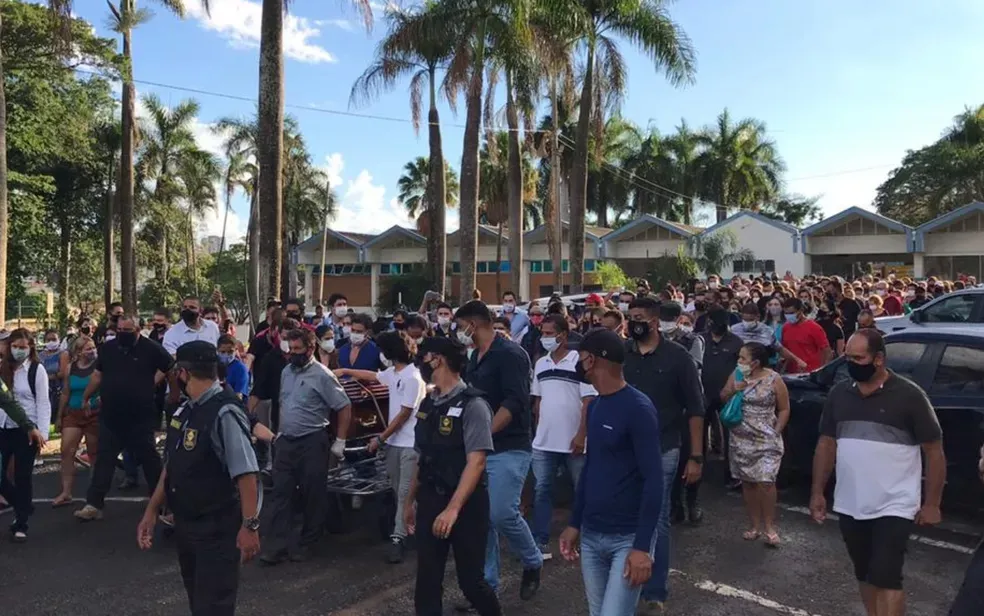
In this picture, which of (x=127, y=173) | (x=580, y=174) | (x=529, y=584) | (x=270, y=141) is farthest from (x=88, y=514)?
(x=127, y=173)

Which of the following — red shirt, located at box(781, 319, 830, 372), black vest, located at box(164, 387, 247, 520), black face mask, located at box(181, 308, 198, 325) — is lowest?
black vest, located at box(164, 387, 247, 520)

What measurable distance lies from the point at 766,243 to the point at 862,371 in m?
34.8

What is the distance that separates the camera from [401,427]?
6027 mm

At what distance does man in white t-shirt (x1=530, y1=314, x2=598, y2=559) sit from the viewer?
560cm

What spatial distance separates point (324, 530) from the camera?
679 centimetres

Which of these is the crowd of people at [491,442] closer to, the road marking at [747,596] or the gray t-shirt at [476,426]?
the gray t-shirt at [476,426]

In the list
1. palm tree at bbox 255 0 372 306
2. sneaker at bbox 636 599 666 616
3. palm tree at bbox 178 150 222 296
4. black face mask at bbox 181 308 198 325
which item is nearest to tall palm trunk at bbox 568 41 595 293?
palm tree at bbox 255 0 372 306

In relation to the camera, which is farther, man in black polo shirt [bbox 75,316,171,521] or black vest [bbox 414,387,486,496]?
man in black polo shirt [bbox 75,316,171,521]

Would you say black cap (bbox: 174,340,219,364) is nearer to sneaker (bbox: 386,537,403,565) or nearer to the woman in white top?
sneaker (bbox: 386,537,403,565)

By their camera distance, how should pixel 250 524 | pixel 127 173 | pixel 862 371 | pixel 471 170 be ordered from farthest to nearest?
1. pixel 127 173
2. pixel 471 170
3. pixel 862 371
4. pixel 250 524

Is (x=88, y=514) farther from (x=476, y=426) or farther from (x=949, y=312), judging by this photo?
(x=949, y=312)

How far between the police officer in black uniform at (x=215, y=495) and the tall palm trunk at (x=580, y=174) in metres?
17.8

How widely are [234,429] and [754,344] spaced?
407 cm

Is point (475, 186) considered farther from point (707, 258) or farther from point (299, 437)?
point (707, 258)
